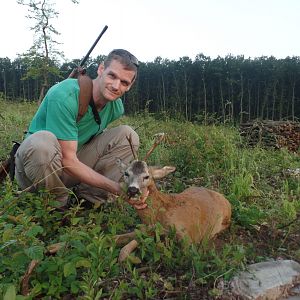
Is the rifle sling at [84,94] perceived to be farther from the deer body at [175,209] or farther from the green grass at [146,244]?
the green grass at [146,244]

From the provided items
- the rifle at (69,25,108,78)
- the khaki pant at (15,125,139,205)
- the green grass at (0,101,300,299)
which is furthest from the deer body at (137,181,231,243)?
the rifle at (69,25,108,78)

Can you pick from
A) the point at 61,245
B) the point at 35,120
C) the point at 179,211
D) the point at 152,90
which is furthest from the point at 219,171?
the point at 152,90

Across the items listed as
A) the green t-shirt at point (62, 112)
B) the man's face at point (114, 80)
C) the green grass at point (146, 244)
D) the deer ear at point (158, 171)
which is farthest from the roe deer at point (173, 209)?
the man's face at point (114, 80)

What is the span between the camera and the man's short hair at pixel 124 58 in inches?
146

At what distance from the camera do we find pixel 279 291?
2660mm

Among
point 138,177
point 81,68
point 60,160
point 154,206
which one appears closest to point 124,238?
point 154,206

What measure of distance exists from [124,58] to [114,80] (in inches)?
8.7

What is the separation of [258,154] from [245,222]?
2.95 meters

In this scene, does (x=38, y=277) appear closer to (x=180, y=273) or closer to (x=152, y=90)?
(x=180, y=273)

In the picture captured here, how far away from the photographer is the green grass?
7.71 ft

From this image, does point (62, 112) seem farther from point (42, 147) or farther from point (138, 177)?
point (138, 177)

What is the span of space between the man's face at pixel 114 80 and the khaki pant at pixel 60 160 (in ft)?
→ 2.12

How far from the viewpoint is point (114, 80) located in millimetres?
3730

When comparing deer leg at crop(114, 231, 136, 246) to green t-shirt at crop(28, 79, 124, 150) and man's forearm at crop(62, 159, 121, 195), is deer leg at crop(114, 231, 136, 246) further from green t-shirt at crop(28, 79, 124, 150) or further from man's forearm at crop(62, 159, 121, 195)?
green t-shirt at crop(28, 79, 124, 150)
